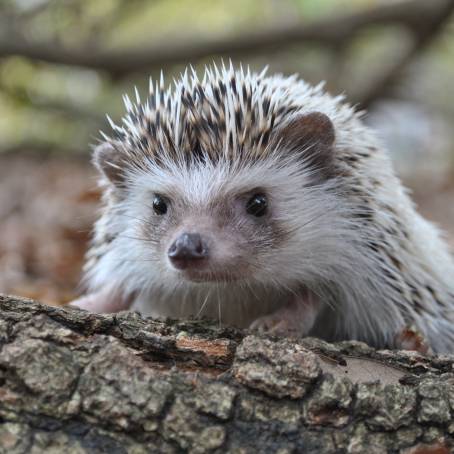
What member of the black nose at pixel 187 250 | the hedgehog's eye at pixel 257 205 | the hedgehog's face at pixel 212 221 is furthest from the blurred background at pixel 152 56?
the black nose at pixel 187 250

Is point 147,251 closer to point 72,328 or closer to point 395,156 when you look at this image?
point 72,328

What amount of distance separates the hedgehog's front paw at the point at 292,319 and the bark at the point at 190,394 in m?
0.71

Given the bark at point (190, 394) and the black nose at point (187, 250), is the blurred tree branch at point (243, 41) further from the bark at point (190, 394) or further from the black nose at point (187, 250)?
the bark at point (190, 394)

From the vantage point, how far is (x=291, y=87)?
4.30 meters

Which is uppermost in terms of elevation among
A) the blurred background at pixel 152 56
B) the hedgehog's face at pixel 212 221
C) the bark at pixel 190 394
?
the blurred background at pixel 152 56

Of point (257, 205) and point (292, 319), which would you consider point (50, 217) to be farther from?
point (292, 319)

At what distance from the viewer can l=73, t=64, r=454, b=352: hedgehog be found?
3.63 metres

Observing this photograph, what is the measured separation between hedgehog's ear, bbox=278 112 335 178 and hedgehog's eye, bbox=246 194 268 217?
0.33m

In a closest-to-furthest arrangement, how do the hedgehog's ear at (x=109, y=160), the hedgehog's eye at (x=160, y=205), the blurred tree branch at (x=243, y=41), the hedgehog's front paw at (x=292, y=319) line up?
the hedgehog's front paw at (x=292, y=319), the hedgehog's eye at (x=160, y=205), the hedgehog's ear at (x=109, y=160), the blurred tree branch at (x=243, y=41)

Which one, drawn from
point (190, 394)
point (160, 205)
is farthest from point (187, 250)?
point (190, 394)

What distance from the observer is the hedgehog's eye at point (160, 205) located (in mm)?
3914

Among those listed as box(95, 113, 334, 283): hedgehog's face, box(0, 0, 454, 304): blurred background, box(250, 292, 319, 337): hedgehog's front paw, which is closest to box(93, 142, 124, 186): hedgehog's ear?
box(95, 113, 334, 283): hedgehog's face

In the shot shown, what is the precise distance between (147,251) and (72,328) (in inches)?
54.9

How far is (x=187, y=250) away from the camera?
10.7 feet
